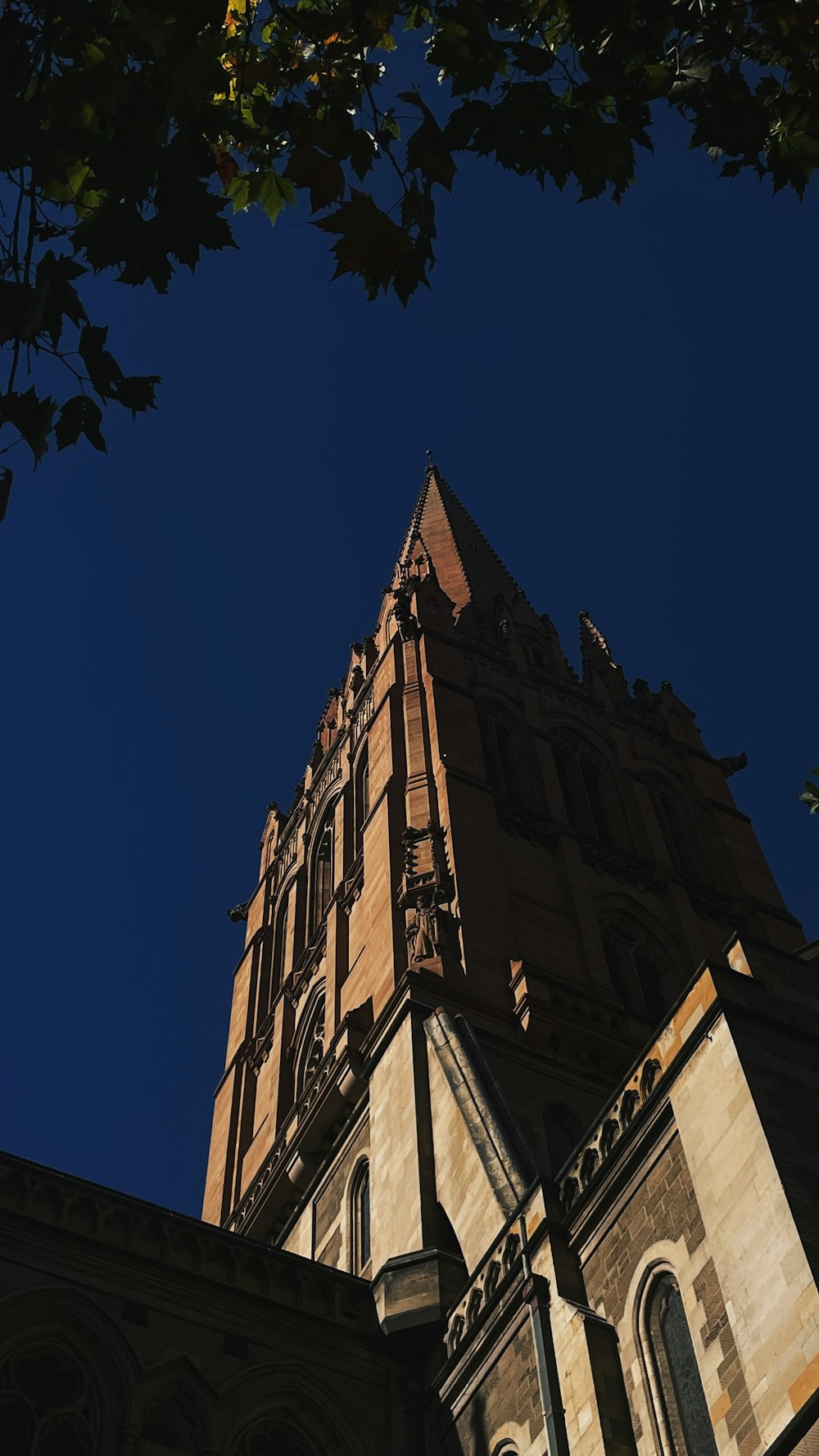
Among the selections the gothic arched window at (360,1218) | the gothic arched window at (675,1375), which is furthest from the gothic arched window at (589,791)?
the gothic arched window at (675,1375)

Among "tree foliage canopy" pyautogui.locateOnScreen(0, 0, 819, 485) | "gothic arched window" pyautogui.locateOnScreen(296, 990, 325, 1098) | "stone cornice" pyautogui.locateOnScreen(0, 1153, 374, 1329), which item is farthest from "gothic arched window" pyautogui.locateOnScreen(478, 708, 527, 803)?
"tree foliage canopy" pyautogui.locateOnScreen(0, 0, 819, 485)

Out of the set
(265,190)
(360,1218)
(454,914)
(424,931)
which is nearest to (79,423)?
(265,190)

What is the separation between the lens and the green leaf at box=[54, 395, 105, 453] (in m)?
7.56

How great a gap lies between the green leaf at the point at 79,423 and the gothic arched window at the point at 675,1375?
9470mm

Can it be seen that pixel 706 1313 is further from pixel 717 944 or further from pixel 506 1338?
pixel 717 944

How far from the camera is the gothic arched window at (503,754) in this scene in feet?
115

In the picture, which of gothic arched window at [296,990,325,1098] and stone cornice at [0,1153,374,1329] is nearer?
stone cornice at [0,1153,374,1329]

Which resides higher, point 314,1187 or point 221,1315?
point 314,1187

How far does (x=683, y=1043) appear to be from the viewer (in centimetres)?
1465

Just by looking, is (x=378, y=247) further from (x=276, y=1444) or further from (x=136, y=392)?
(x=276, y=1444)

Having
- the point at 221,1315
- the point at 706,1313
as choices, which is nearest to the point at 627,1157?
the point at 706,1313

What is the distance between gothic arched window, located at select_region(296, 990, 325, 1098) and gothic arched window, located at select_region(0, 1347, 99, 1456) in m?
12.9

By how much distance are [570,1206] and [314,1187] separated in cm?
1007

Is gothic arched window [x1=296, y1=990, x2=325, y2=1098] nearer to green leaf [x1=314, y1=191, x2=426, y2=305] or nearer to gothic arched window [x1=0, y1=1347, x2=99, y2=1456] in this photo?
gothic arched window [x1=0, y1=1347, x2=99, y2=1456]
